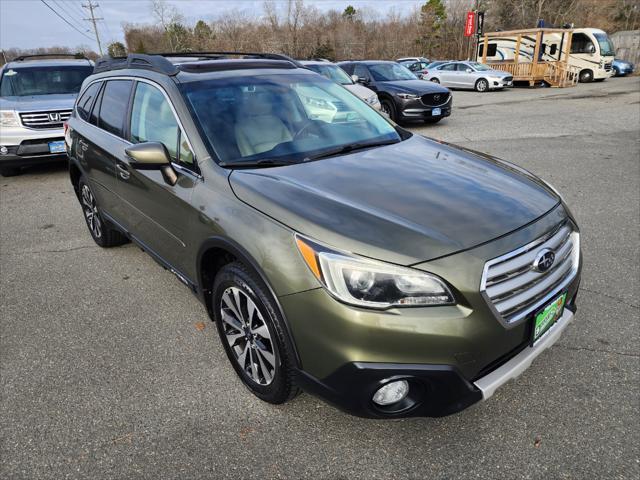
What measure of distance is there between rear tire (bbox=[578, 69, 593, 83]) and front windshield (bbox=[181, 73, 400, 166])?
26.9m

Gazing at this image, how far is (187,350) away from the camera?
3074mm

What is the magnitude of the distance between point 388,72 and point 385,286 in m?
12.1

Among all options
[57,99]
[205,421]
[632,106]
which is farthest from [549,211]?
[632,106]

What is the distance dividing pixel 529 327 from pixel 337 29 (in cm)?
5657

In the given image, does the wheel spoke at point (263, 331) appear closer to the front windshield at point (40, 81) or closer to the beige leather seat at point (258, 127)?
the beige leather seat at point (258, 127)

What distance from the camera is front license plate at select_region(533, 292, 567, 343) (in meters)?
2.13

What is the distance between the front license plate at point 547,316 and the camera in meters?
2.13

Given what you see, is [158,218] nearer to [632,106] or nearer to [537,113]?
[537,113]

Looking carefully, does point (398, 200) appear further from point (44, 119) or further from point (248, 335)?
point (44, 119)

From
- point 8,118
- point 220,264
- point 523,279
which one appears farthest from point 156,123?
point 8,118

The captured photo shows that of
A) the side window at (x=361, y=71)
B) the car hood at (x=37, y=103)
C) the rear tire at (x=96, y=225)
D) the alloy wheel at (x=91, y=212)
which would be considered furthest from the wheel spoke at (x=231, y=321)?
the side window at (x=361, y=71)

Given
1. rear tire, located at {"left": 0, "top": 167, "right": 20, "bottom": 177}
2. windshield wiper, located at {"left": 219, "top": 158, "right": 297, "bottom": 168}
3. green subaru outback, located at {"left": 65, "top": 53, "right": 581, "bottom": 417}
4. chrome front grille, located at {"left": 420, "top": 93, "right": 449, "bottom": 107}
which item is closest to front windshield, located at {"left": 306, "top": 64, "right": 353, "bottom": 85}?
chrome front grille, located at {"left": 420, "top": 93, "right": 449, "bottom": 107}

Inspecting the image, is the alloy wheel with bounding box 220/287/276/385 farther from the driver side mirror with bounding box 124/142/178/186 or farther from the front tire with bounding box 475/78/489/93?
the front tire with bounding box 475/78/489/93

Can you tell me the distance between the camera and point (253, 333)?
2.41 metres
